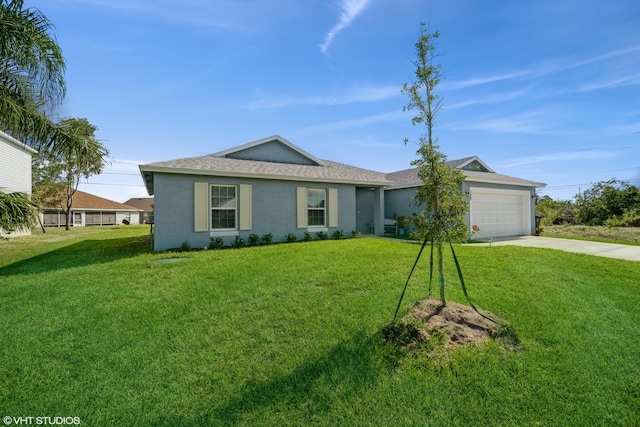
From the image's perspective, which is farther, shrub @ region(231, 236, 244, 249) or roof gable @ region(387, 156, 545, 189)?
roof gable @ region(387, 156, 545, 189)

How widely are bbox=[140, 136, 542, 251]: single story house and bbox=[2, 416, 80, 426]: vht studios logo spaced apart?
7.68 metres

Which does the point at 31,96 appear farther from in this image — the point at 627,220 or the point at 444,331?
the point at 627,220

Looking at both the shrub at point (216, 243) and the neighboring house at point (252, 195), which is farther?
the shrub at point (216, 243)

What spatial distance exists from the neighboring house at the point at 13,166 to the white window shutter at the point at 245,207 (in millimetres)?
13144

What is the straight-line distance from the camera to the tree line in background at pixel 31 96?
6734 mm

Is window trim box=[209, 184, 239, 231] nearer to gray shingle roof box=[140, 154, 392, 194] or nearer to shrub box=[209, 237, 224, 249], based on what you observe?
shrub box=[209, 237, 224, 249]

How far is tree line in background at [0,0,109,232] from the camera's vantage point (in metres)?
6.73

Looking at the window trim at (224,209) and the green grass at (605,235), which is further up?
the window trim at (224,209)

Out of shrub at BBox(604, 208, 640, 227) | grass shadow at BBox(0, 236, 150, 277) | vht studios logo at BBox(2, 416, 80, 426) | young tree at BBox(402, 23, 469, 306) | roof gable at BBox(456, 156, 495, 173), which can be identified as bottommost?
vht studios logo at BBox(2, 416, 80, 426)

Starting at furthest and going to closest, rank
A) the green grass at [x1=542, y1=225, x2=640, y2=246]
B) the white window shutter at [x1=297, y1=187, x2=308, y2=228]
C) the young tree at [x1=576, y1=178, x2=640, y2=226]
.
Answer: the young tree at [x1=576, y1=178, x2=640, y2=226], the green grass at [x1=542, y1=225, x2=640, y2=246], the white window shutter at [x1=297, y1=187, x2=308, y2=228]

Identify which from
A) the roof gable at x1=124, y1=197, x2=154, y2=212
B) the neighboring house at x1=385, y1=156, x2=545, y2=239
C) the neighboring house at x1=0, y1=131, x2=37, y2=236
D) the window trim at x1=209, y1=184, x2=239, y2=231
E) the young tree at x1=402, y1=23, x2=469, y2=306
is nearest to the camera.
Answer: the young tree at x1=402, y1=23, x2=469, y2=306

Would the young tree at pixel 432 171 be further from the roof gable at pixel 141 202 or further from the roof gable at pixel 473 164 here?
the roof gable at pixel 141 202

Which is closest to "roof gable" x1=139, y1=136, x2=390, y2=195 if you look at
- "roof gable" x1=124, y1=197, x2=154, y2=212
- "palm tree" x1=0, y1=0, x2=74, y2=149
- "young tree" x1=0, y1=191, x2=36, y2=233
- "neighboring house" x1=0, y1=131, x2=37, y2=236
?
"palm tree" x1=0, y1=0, x2=74, y2=149

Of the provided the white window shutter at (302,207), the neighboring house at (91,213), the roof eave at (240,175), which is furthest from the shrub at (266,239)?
the neighboring house at (91,213)
